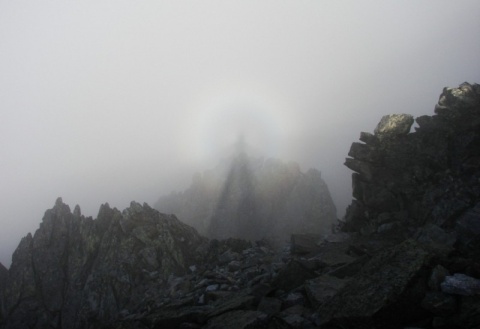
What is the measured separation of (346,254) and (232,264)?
8.27 m

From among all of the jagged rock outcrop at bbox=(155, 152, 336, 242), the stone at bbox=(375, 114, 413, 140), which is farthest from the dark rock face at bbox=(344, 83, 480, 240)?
the jagged rock outcrop at bbox=(155, 152, 336, 242)

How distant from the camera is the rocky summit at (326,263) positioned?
805 cm

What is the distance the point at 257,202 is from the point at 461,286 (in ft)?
358

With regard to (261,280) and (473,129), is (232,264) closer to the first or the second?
(261,280)

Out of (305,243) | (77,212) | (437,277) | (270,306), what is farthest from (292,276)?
(77,212)

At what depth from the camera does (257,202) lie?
116 metres

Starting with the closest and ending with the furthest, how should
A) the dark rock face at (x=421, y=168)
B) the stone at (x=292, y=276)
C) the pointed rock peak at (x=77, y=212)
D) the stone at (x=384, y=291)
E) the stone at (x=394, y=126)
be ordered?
the stone at (x=384, y=291) < the stone at (x=292, y=276) < the dark rock face at (x=421, y=168) < the stone at (x=394, y=126) < the pointed rock peak at (x=77, y=212)

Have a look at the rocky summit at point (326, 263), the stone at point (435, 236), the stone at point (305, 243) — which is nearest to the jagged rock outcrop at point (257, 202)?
the rocky summit at point (326, 263)

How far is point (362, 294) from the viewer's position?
850cm

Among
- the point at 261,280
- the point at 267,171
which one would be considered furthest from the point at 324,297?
the point at 267,171

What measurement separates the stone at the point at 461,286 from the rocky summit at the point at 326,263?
23mm

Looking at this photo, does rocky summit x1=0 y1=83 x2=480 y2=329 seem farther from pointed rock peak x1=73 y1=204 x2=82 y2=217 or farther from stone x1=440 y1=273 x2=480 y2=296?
pointed rock peak x1=73 y1=204 x2=82 y2=217

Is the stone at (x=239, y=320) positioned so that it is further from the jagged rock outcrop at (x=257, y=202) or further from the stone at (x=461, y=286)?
the jagged rock outcrop at (x=257, y=202)

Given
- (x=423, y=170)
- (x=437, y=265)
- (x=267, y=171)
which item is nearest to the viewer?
(x=437, y=265)
